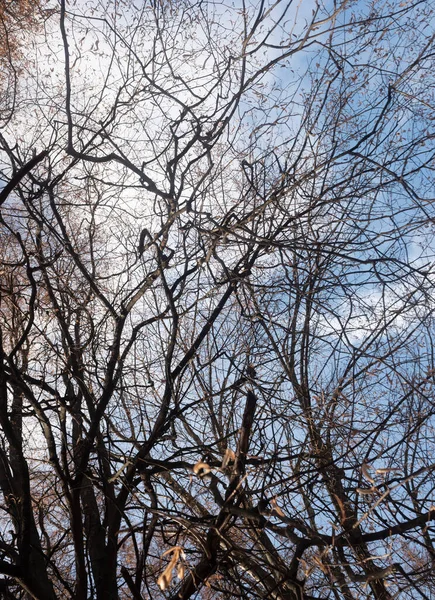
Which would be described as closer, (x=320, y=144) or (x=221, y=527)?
(x=221, y=527)

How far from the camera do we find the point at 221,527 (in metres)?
1.75

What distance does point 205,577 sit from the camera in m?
2.02

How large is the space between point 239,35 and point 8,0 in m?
2.46

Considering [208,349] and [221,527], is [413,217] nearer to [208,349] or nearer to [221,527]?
[208,349]

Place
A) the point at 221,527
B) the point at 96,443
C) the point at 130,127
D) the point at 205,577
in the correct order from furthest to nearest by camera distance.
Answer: the point at 130,127 → the point at 96,443 → the point at 205,577 → the point at 221,527

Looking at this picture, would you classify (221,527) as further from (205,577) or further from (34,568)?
(34,568)

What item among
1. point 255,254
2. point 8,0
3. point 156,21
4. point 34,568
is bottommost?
point 34,568

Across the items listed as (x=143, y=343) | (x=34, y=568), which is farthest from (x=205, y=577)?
(x=143, y=343)

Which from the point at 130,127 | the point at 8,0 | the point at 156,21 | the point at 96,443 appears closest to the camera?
the point at 96,443

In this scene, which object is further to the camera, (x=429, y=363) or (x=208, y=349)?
(x=208, y=349)

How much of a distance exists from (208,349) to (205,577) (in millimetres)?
3189

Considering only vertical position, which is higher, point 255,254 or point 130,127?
point 130,127

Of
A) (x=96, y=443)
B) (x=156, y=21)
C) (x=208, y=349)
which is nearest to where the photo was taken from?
(x=96, y=443)

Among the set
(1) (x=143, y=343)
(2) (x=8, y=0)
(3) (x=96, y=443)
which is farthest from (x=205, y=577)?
(2) (x=8, y=0)
